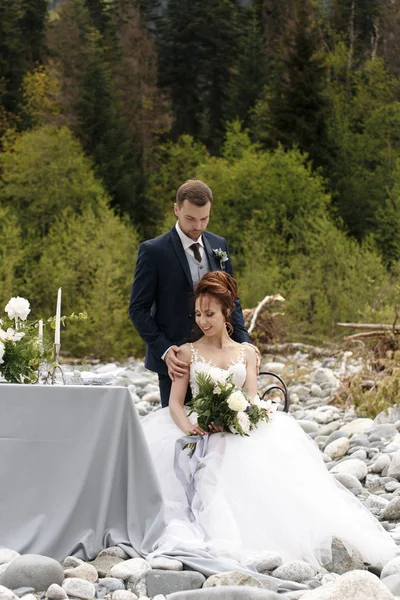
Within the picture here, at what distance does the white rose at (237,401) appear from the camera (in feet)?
17.1

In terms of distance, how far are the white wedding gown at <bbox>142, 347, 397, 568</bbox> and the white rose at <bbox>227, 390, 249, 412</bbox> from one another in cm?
18

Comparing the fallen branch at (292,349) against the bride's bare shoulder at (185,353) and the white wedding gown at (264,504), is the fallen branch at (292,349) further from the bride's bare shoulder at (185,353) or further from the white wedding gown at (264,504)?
the white wedding gown at (264,504)

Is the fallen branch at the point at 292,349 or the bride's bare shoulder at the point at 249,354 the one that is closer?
the bride's bare shoulder at the point at 249,354

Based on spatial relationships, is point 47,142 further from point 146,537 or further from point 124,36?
point 146,537

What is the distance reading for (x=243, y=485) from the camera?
517 cm

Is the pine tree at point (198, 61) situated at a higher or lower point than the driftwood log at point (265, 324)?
higher

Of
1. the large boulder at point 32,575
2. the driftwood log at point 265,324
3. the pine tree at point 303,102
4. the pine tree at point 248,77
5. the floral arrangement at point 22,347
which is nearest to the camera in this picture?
the large boulder at point 32,575

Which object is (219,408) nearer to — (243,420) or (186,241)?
(243,420)

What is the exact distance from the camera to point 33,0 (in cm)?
4978

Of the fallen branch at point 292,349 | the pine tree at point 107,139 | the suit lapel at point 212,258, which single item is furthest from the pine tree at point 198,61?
the suit lapel at point 212,258

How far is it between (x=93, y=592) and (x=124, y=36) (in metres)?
49.3

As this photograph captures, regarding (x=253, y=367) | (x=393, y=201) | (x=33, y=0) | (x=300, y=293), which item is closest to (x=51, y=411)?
(x=253, y=367)

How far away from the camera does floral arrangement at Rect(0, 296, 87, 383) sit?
509cm

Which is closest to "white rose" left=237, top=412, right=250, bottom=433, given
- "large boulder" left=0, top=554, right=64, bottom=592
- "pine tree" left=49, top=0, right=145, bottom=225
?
"large boulder" left=0, top=554, right=64, bottom=592
